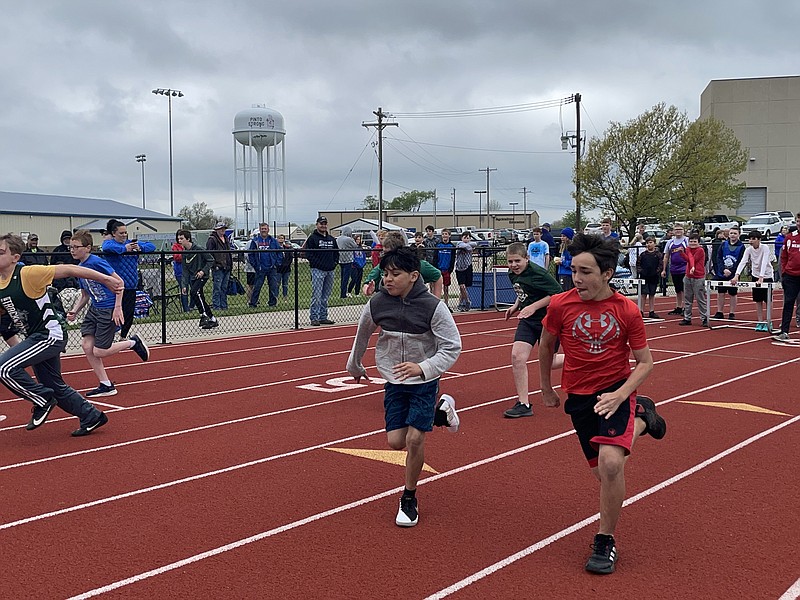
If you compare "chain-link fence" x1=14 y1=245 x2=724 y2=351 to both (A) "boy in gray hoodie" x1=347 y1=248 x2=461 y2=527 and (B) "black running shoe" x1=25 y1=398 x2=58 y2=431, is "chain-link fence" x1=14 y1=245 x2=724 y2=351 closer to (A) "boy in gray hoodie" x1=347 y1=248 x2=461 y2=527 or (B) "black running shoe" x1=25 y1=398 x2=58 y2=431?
(B) "black running shoe" x1=25 y1=398 x2=58 y2=431

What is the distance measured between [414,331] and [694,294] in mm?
13514

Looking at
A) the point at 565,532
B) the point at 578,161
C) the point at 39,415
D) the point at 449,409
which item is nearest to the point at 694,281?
the point at 565,532

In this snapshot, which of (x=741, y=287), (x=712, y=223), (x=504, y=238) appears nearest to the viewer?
(x=741, y=287)

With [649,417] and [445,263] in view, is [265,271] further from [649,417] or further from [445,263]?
[649,417]

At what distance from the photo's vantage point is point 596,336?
4637 millimetres

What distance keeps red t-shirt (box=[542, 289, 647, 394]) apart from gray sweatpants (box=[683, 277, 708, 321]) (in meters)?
13.4

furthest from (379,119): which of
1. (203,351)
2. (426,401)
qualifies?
(426,401)

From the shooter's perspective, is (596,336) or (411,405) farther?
(411,405)

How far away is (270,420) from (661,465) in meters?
3.84

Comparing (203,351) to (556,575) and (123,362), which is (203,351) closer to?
(123,362)

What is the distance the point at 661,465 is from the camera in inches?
264

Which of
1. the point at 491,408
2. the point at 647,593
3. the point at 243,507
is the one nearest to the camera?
the point at 647,593

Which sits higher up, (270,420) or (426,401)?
(426,401)

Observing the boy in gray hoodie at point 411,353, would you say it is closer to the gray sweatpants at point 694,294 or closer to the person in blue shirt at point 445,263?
the gray sweatpants at point 694,294
